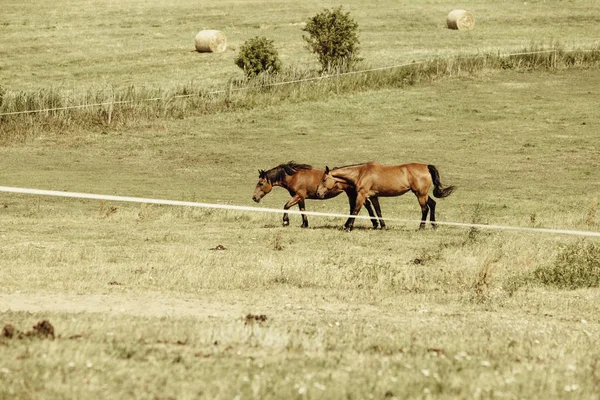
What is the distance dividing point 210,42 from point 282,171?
3157 centimetres

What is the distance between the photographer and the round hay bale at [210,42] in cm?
5344

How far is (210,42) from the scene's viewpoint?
175ft

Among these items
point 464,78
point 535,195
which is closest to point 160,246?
point 535,195

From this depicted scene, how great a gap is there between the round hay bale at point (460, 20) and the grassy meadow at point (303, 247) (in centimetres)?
222

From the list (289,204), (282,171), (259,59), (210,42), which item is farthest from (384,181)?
(210,42)

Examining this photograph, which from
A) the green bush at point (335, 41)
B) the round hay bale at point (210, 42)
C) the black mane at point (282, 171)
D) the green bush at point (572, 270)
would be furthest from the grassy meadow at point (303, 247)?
the green bush at point (335, 41)

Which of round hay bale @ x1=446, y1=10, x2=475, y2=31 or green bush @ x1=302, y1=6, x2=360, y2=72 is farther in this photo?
round hay bale @ x1=446, y1=10, x2=475, y2=31

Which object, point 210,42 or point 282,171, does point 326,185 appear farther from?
point 210,42

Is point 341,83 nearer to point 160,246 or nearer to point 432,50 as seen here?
point 432,50

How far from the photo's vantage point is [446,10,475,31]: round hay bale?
57.9 m

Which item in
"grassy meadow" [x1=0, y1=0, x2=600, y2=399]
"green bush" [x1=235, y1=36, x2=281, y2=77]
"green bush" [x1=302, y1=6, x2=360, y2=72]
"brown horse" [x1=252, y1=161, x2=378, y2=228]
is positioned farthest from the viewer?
"green bush" [x1=302, y1=6, x2=360, y2=72]

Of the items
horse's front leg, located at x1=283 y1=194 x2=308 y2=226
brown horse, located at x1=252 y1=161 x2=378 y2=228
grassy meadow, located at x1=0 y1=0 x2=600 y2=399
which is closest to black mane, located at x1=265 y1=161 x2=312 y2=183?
brown horse, located at x1=252 y1=161 x2=378 y2=228

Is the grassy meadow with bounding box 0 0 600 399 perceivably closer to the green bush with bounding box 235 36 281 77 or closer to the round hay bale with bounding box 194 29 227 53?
the round hay bale with bounding box 194 29 227 53

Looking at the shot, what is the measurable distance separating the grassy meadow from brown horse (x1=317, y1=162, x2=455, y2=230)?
2.19ft
